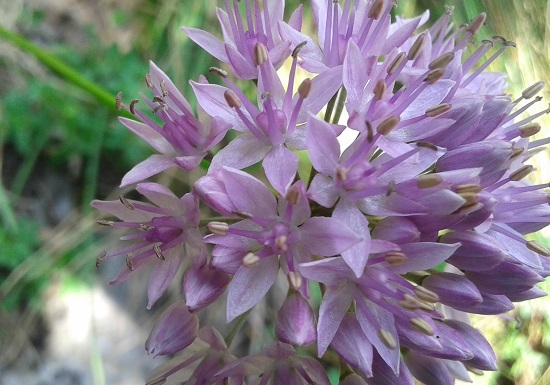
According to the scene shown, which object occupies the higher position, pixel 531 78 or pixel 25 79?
pixel 531 78

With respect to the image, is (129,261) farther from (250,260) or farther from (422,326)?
(422,326)

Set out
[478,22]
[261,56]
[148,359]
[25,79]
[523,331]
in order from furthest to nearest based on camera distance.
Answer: [25,79], [148,359], [523,331], [478,22], [261,56]

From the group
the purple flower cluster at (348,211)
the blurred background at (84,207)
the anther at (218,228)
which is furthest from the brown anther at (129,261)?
the blurred background at (84,207)

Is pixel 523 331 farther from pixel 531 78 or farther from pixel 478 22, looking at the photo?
pixel 478 22

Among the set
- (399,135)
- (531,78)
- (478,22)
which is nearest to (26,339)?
(399,135)

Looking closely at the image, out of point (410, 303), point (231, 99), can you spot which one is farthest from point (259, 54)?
point (410, 303)

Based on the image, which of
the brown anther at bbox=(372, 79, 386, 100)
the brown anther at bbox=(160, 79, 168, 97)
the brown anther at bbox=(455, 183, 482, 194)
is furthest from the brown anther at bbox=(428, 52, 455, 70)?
the brown anther at bbox=(160, 79, 168, 97)

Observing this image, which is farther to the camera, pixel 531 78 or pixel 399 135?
pixel 531 78
